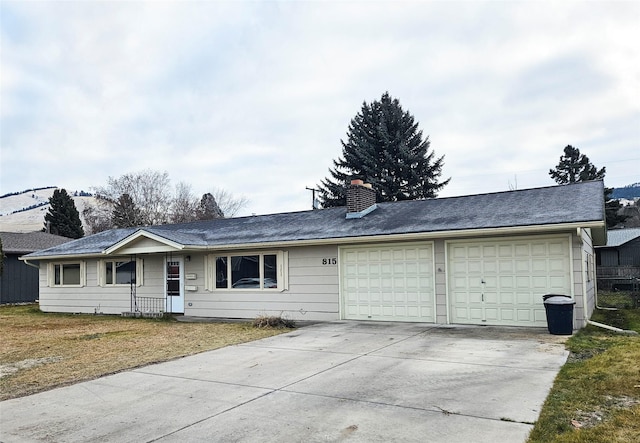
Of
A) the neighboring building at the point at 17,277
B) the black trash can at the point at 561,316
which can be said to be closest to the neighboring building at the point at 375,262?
the black trash can at the point at 561,316

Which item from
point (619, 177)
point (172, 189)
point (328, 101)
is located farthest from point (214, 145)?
point (619, 177)

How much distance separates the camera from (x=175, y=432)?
15.3ft

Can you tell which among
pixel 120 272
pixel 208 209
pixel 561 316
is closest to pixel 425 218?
pixel 561 316

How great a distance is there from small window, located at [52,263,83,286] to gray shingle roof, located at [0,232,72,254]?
5.89 metres

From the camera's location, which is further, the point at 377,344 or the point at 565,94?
the point at 565,94

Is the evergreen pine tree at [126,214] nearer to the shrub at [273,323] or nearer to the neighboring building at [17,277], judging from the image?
the neighboring building at [17,277]

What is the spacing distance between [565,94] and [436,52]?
567cm

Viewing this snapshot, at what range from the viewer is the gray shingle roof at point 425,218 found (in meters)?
10.8

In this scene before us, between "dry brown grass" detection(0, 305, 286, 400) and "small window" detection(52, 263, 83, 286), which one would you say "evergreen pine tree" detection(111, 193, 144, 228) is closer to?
"small window" detection(52, 263, 83, 286)

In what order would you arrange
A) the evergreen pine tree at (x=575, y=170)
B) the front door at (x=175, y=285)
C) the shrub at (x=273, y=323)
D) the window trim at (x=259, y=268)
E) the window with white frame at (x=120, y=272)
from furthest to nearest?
the evergreen pine tree at (x=575, y=170) → the window with white frame at (x=120, y=272) → the front door at (x=175, y=285) → the window trim at (x=259, y=268) → the shrub at (x=273, y=323)

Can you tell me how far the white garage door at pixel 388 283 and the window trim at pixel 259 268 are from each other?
173cm

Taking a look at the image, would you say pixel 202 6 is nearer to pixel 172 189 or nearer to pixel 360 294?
pixel 360 294

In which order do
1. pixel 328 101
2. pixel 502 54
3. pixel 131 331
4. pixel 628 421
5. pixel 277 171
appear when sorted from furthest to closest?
1. pixel 277 171
2. pixel 328 101
3. pixel 502 54
4. pixel 131 331
5. pixel 628 421

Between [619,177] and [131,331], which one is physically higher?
[619,177]
